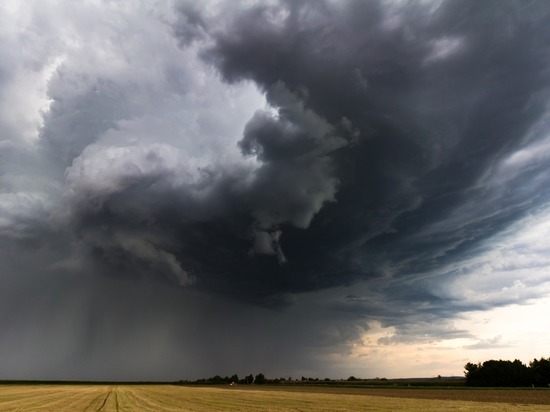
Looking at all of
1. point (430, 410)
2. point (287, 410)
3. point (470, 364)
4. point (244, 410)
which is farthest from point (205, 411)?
point (470, 364)

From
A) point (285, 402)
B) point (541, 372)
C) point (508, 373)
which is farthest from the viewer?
point (508, 373)

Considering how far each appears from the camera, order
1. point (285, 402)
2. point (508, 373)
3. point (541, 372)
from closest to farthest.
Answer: point (285, 402)
point (541, 372)
point (508, 373)

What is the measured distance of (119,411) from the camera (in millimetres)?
41438

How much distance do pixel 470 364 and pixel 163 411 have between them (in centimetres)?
12855

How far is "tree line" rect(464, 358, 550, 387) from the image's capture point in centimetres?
11100

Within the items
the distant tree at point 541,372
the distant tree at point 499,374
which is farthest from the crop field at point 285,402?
the distant tree at point 499,374

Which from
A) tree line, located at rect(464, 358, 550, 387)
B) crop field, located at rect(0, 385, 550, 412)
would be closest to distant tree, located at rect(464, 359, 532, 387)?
tree line, located at rect(464, 358, 550, 387)

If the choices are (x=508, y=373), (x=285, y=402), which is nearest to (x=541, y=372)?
(x=508, y=373)

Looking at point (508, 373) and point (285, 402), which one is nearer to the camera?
point (285, 402)

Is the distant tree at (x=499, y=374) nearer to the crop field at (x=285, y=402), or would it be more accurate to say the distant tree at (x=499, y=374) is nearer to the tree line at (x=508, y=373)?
the tree line at (x=508, y=373)

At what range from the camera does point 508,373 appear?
121 m

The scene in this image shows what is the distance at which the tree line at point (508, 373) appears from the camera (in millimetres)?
111000

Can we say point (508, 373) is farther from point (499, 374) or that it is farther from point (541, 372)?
point (541, 372)

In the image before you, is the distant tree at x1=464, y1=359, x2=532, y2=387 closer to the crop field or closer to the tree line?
the tree line
